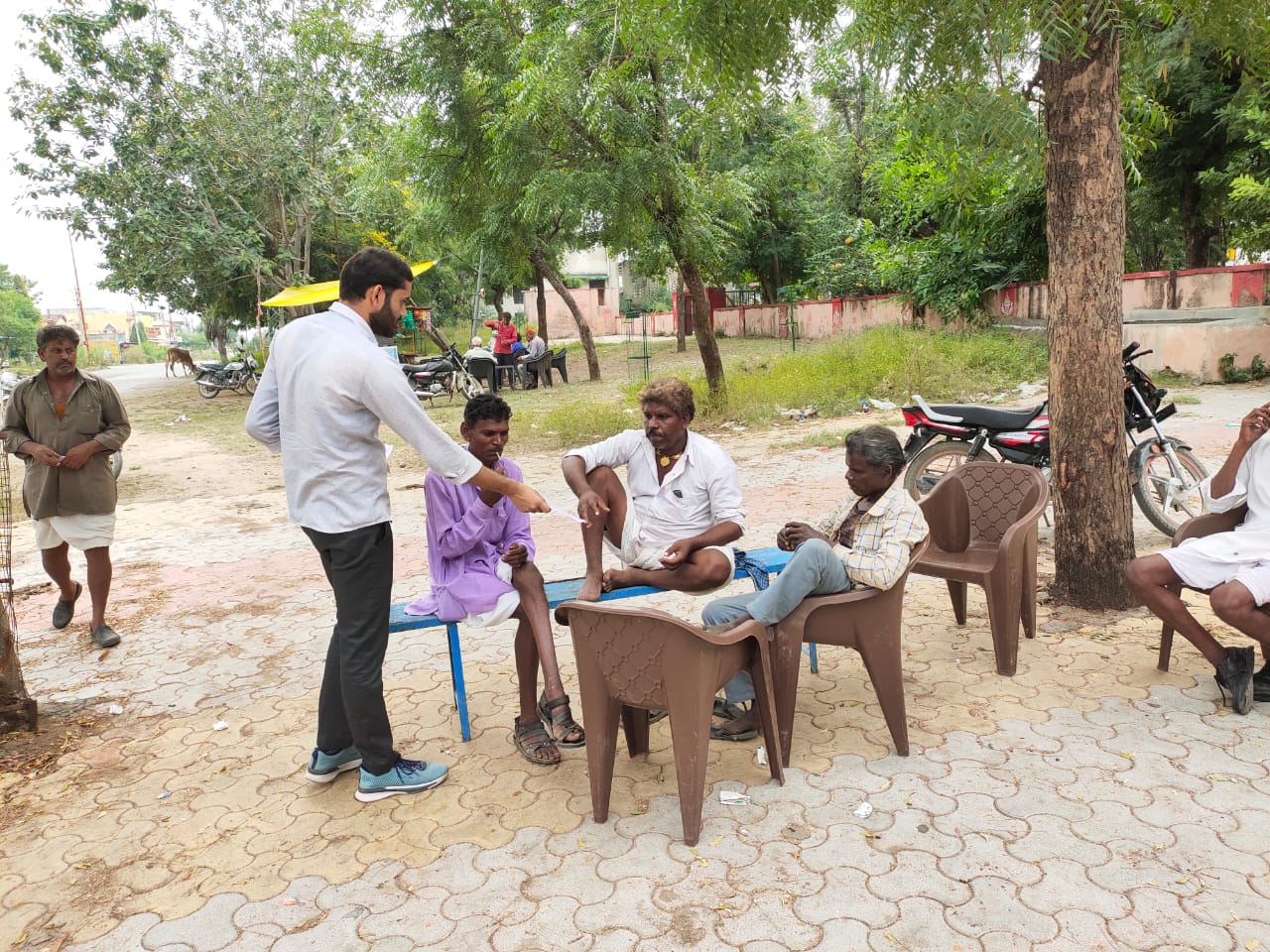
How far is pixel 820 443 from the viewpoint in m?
10.5

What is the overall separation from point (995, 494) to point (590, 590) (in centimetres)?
217

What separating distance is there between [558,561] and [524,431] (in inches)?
268

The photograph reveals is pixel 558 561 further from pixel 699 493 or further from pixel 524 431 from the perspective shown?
pixel 524 431

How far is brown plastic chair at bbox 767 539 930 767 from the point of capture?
3.23m

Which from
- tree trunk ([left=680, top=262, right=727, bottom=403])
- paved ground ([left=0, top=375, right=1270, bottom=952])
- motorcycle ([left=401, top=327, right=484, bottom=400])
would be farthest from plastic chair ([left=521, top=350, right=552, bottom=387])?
paved ground ([left=0, top=375, right=1270, bottom=952])

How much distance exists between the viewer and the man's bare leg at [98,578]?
519cm

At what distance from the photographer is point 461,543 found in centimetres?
363

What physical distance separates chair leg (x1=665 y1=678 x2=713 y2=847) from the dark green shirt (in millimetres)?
3847

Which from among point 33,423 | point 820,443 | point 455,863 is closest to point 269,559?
point 33,423

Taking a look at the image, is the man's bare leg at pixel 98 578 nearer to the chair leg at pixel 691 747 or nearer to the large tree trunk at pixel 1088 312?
the chair leg at pixel 691 747

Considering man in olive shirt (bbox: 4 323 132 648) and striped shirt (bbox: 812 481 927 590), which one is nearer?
striped shirt (bbox: 812 481 927 590)

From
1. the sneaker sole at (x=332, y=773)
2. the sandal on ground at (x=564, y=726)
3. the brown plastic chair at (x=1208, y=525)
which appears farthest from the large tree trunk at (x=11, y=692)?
the brown plastic chair at (x=1208, y=525)

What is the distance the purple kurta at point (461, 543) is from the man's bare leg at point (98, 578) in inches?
101

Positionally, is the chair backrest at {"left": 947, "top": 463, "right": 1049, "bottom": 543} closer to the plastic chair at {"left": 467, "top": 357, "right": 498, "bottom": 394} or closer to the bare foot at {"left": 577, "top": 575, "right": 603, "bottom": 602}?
the bare foot at {"left": 577, "top": 575, "right": 603, "bottom": 602}
